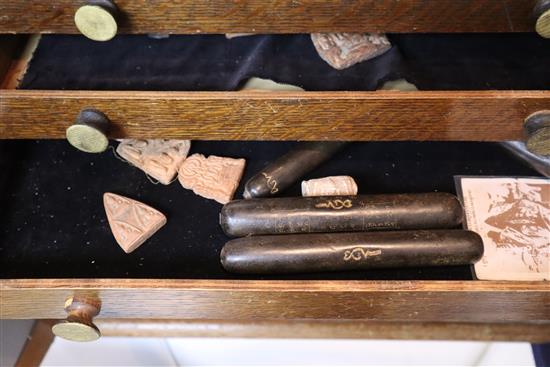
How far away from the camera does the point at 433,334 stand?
4.48ft

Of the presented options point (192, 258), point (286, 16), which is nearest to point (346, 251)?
point (192, 258)

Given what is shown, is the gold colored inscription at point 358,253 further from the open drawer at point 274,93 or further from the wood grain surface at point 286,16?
the wood grain surface at point 286,16

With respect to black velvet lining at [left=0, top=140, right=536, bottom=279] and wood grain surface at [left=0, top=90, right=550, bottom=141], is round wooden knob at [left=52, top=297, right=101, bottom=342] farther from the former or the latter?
wood grain surface at [left=0, top=90, right=550, bottom=141]

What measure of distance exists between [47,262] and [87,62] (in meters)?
0.39

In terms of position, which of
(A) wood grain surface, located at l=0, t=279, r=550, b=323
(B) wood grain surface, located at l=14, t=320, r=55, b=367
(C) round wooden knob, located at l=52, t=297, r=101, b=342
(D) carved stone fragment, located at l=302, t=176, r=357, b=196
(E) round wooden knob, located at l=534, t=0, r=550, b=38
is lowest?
(C) round wooden knob, located at l=52, t=297, r=101, b=342

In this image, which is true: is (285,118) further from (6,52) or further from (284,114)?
(6,52)

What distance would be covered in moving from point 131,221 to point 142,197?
0.23 feet

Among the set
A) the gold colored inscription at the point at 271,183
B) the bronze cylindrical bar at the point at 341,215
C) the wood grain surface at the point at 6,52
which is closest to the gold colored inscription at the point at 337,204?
the bronze cylindrical bar at the point at 341,215

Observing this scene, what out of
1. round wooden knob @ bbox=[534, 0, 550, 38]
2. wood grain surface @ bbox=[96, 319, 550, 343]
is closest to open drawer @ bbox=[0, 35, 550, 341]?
round wooden knob @ bbox=[534, 0, 550, 38]

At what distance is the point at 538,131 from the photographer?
910 millimetres

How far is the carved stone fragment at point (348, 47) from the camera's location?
110cm

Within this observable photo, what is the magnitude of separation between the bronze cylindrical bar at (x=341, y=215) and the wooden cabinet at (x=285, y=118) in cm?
10

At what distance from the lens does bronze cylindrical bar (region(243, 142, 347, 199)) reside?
1.07 meters

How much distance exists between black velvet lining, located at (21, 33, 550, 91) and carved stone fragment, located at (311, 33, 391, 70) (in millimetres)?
13
